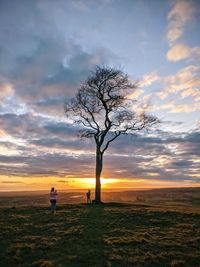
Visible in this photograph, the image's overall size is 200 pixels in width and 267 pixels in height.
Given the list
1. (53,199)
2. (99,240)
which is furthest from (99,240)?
(53,199)

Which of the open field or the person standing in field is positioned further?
the person standing in field

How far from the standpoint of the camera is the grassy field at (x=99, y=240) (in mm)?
15211

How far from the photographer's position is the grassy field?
15.2 metres

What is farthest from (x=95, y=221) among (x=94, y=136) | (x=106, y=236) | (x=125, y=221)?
(x=94, y=136)

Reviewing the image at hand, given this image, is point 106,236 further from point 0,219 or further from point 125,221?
point 0,219

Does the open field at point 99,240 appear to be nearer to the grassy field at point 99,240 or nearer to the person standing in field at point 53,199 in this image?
the grassy field at point 99,240

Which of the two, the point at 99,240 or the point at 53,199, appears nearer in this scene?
the point at 99,240

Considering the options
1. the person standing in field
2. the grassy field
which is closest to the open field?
the grassy field

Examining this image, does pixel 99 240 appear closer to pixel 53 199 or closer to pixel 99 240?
pixel 99 240

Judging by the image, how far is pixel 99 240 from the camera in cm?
1911

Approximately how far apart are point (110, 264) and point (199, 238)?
8658mm

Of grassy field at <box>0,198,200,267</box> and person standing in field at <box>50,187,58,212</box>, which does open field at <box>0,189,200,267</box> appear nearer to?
grassy field at <box>0,198,200,267</box>

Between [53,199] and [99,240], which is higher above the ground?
[53,199]

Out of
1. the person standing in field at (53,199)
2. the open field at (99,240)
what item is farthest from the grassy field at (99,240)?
the person standing in field at (53,199)
